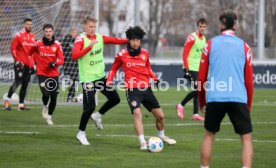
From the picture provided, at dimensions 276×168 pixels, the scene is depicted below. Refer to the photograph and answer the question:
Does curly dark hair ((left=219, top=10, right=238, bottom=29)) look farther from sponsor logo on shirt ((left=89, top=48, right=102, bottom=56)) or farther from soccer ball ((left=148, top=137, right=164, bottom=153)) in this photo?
sponsor logo on shirt ((left=89, top=48, right=102, bottom=56))

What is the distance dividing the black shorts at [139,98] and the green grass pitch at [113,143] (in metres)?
0.69

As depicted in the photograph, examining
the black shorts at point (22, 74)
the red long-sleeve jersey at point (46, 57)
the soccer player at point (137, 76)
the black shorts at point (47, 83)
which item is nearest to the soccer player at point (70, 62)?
the black shorts at point (22, 74)

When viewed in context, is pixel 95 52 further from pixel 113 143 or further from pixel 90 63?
pixel 113 143

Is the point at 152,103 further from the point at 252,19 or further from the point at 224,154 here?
the point at 252,19

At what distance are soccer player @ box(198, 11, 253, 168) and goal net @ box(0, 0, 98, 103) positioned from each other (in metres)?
12.8

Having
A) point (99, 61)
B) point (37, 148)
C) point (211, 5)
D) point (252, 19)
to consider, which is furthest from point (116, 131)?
point (252, 19)

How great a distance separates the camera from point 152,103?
43.9 ft

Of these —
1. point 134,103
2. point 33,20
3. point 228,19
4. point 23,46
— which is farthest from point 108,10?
point 228,19

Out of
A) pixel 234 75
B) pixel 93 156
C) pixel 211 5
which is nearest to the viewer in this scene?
pixel 234 75

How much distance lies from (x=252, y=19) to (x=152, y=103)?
176 ft

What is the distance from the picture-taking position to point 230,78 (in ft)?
31.1

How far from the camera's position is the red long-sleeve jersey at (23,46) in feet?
67.4

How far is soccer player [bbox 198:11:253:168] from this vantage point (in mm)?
9492

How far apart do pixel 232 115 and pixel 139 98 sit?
12.4 feet
